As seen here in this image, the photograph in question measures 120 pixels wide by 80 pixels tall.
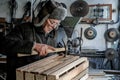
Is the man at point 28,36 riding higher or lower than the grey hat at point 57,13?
lower

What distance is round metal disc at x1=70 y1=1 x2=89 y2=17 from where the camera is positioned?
5359 millimetres

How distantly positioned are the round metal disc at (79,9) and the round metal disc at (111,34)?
26.9 inches

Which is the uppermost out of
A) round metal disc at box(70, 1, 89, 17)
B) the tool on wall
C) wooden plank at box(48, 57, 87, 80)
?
round metal disc at box(70, 1, 89, 17)

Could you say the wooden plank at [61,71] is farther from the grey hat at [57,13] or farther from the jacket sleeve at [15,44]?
the grey hat at [57,13]

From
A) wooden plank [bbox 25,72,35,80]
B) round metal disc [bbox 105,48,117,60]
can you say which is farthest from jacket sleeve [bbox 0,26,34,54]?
round metal disc [bbox 105,48,117,60]

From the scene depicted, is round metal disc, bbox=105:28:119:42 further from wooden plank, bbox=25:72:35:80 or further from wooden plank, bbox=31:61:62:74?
wooden plank, bbox=25:72:35:80

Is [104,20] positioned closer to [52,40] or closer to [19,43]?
[52,40]

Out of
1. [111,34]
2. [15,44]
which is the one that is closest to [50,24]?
[15,44]

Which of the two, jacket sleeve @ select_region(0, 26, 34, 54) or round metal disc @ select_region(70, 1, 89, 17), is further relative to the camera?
round metal disc @ select_region(70, 1, 89, 17)

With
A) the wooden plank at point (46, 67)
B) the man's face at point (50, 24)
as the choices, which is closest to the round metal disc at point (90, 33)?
the man's face at point (50, 24)

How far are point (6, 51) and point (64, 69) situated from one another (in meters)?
0.55

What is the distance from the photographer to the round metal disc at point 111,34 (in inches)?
207

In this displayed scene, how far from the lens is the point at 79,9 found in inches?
211

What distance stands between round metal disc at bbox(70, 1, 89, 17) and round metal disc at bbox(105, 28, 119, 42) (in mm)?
684
